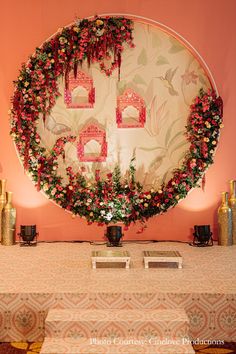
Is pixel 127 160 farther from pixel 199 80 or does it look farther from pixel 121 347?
pixel 121 347

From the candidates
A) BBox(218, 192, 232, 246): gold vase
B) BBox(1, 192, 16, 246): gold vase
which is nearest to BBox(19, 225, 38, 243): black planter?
BBox(1, 192, 16, 246): gold vase

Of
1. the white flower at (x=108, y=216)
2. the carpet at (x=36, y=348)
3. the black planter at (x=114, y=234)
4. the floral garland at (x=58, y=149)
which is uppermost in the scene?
the floral garland at (x=58, y=149)

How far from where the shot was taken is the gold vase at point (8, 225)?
360 centimetres

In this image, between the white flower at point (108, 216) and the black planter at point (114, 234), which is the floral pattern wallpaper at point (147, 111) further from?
the black planter at point (114, 234)

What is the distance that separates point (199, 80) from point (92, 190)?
4.26 feet

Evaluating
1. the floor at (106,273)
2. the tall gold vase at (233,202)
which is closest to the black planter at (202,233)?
the floor at (106,273)

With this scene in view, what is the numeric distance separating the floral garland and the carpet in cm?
151

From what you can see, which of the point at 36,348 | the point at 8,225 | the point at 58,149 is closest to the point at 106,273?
the point at 36,348

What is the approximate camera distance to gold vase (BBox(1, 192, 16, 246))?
3596 mm

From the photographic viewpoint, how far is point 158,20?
12.3 feet

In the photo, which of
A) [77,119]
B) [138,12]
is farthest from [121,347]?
[138,12]

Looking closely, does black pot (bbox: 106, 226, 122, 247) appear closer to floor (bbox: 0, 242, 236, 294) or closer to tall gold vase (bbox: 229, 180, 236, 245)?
floor (bbox: 0, 242, 236, 294)

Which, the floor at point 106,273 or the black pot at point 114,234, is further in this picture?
the black pot at point 114,234

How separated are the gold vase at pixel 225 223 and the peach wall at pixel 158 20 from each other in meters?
0.20
